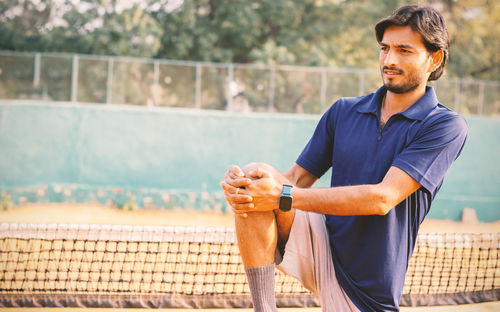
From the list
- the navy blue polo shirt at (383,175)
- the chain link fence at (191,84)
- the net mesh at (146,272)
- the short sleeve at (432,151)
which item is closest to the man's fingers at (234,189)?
the navy blue polo shirt at (383,175)

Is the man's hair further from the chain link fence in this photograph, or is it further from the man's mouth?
the chain link fence

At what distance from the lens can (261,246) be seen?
2307mm

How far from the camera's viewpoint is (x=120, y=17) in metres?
18.0

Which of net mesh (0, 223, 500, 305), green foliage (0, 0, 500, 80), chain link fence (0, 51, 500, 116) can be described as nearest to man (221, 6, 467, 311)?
net mesh (0, 223, 500, 305)

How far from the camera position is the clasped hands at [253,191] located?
7.20ft

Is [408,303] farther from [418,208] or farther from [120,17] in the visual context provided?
[120,17]

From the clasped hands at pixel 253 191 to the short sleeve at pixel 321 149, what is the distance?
48 cm

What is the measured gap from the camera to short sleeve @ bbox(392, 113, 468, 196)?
7.23ft

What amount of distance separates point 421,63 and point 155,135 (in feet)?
30.8

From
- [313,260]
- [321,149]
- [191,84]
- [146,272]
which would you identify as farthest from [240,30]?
[313,260]

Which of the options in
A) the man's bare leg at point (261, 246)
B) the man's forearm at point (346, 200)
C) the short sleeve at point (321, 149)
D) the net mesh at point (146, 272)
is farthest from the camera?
the net mesh at point (146, 272)

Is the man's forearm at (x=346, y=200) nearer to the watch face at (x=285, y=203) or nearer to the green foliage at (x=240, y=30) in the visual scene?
the watch face at (x=285, y=203)

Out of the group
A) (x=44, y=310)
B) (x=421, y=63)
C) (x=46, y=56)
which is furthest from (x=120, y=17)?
(x=421, y=63)

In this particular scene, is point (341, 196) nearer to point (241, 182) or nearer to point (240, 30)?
point (241, 182)
